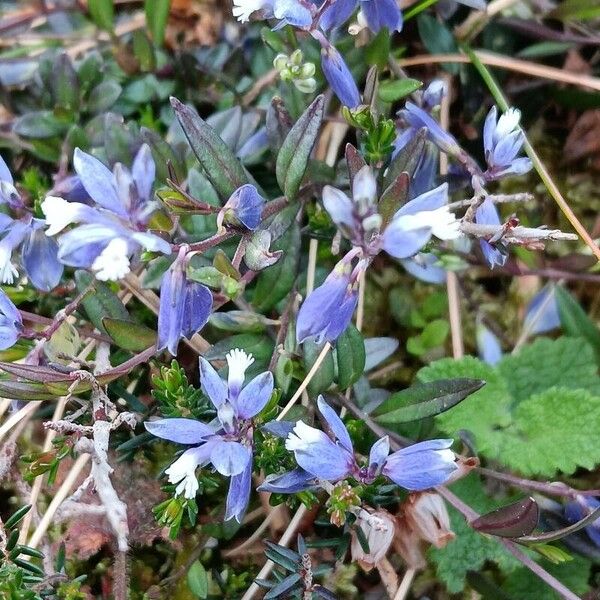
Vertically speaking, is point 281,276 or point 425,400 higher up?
point 281,276

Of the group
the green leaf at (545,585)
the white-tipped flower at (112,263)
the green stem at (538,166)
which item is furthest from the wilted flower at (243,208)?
the green leaf at (545,585)

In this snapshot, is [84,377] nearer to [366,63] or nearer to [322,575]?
[322,575]

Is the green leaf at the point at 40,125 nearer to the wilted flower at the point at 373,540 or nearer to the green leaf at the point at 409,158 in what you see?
the green leaf at the point at 409,158

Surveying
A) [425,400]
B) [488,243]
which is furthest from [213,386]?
[488,243]

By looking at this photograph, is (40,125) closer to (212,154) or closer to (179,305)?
(212,154)

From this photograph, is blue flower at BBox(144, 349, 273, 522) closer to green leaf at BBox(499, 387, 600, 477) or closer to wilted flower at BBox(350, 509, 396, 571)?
wilted flower at BBox(350, 509, 396, 571)

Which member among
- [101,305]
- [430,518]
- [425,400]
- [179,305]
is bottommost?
[430,518]
